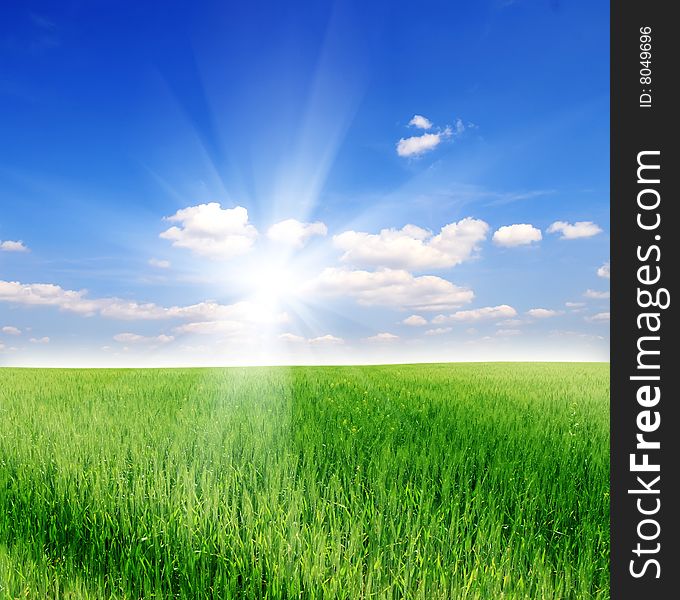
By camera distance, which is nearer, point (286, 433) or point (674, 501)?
point (674, 501)

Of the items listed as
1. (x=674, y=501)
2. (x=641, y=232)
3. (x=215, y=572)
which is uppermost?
(x=641, y=232)

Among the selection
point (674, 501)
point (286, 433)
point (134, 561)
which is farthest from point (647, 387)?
point (286, 433)

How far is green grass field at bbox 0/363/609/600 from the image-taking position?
9.56ft

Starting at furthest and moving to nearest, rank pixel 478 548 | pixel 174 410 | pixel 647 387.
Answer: pixel 174 410
pixel 478 548
pixel 647 387

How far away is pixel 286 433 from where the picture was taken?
5723mm

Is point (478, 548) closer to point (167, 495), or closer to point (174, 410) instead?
point (167, 495)

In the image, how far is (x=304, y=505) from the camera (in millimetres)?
3619

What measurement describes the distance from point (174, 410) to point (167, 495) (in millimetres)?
3529

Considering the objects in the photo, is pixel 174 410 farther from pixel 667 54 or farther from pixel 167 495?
pixel 667 54

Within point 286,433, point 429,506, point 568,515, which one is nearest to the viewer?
point 429,506

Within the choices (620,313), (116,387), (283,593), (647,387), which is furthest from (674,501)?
(116,387)

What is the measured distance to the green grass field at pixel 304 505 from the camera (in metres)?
2.91

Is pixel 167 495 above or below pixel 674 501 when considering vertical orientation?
below

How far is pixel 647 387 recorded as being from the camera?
2.99 metres
